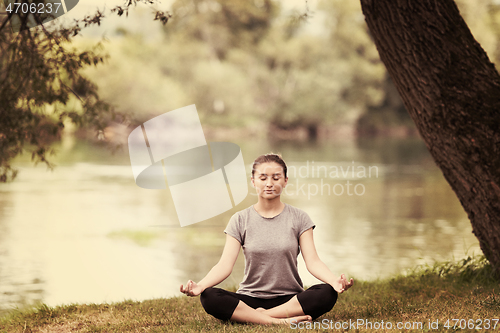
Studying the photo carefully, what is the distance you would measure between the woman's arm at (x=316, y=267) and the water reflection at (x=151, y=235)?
108 inches

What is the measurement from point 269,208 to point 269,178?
0.77 feet

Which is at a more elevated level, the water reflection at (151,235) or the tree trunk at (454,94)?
the tree trunk at (454,94)

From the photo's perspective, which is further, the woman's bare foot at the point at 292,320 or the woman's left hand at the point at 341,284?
the woman's bare foot at the point at 292,320

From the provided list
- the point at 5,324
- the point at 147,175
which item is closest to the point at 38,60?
the point at 5,324

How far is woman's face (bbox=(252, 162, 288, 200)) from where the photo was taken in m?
3.56

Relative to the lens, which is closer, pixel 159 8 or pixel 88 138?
pixel 159 8

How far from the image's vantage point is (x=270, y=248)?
3576 mm

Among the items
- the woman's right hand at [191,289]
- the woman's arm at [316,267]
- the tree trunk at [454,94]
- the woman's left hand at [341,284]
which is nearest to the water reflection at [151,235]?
the tree trunk at [454,94]

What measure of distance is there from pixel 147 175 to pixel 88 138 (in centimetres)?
2205

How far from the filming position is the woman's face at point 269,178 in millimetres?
3561

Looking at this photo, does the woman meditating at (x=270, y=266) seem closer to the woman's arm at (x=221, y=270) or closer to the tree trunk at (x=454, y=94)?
the woman's arm at (x=221, y=270)

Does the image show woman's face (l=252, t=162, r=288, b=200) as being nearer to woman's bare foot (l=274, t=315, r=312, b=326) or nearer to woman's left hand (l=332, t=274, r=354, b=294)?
woman's left hand (l=332, t=274, r=354, b=294)

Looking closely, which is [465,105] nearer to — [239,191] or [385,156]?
[239,191]

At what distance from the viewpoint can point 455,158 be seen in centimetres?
463
